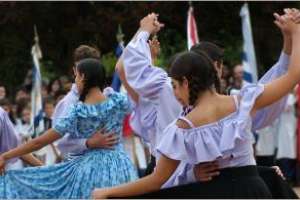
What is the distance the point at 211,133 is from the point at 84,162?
261cm

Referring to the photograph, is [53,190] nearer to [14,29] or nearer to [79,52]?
[79,52]

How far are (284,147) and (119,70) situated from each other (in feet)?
26.2

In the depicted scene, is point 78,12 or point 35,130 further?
point 78,12

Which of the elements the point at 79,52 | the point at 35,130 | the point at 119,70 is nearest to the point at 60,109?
the point at 79,52

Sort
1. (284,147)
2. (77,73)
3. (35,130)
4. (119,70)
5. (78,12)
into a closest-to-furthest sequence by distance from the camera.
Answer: (119,70)
(77,73)
(35,130)
(284,147)
(78,12)

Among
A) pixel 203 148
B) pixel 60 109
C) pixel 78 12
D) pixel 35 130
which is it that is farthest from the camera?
pixel 78 12

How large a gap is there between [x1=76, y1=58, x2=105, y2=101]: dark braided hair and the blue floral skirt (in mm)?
518

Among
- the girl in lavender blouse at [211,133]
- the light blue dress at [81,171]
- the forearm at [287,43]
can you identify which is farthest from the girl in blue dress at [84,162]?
the girl in lavender blouse at [211,133]

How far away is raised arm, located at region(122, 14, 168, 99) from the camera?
16.4ft

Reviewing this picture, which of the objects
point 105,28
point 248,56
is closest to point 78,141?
point 248,56

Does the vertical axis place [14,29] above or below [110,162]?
above

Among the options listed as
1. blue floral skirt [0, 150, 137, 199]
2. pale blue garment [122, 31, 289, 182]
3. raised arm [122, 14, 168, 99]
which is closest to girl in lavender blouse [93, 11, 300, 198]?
pale blue garment [122, 31, 289, 182]

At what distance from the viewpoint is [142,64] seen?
5008 millimetres

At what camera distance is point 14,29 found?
16.2 meters
